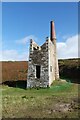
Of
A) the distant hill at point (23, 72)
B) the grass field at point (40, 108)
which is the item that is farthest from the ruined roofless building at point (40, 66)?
the distant hill at point (23, 72)

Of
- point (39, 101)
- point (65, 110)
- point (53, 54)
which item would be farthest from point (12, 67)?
point (65, 110)

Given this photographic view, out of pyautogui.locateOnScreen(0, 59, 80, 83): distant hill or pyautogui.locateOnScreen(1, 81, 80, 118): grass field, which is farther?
pyautogui.locateOnScreen(0, 59, 80, 83): distant hill

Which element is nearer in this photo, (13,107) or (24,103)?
(13,107)

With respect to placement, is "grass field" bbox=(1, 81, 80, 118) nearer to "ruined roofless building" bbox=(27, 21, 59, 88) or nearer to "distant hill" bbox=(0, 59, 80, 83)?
"ruined roofless building" bbox=(27, 21, 59, 88)

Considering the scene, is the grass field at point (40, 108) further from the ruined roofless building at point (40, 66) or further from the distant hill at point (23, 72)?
the distant hill at point (23, 72)

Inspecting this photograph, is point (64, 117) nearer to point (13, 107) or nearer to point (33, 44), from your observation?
point (13, 107)

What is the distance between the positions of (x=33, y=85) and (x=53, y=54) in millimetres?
5891

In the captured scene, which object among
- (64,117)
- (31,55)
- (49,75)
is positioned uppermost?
(31,55)

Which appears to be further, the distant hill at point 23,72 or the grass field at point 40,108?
Answer: the distant hill at point 23,72

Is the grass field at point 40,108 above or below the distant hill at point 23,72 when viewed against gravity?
below

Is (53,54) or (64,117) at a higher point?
(53,54)

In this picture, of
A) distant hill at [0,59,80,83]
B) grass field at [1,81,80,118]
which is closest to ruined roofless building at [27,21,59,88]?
grass field at [1,81,80,118]

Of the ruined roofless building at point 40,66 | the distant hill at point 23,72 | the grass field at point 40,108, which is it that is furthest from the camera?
the distant hill at point 23,72

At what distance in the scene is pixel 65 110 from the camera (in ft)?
49.5
